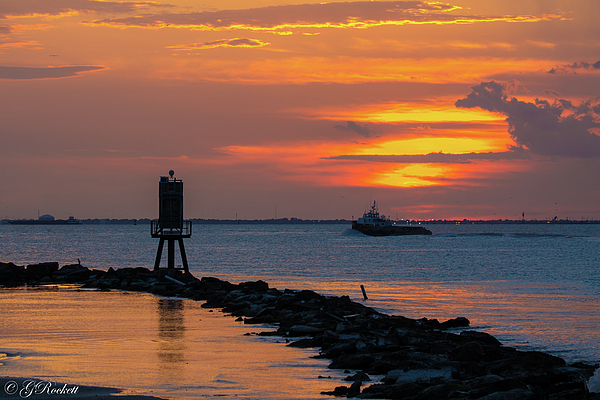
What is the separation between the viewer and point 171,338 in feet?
70.0

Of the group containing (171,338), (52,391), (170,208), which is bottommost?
(171,338)

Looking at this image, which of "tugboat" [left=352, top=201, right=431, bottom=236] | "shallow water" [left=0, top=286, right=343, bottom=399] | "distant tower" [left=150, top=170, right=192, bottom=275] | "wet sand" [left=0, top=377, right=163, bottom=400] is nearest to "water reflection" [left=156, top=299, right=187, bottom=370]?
"shallow water" [left=0, top=286, right=343, bottom=399]

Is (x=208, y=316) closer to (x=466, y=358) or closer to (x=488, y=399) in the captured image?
(x=466, y=358)

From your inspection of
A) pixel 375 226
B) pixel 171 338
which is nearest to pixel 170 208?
pixel 171 338

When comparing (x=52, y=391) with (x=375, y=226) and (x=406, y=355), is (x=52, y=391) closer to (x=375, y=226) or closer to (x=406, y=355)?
(x=406, y=355)

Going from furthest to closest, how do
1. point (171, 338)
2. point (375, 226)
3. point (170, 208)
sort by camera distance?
point (375, 226) → point (170, 208) → point (171, 338)

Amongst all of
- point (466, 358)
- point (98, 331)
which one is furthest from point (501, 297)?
point (98, 331)

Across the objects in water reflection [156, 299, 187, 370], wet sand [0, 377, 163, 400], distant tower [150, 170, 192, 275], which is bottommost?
water reflection [156, 299, 187, 370]

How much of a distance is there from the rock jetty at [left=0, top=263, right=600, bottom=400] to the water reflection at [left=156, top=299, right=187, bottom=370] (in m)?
2.41

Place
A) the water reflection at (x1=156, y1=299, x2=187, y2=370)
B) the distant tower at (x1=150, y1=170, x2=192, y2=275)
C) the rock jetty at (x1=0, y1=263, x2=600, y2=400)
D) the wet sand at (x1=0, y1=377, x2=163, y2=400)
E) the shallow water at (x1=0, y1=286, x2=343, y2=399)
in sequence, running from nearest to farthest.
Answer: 1. the wet sand at (x1=0, y1=377, x2=163, y2=400)
2. the rock jetty at (x1=0, y1=263, x2=600, y2=400)
3. the shallow water at (x1=0, y1=286, x2=343, y2=399)
4. the water reflection at (x1=156, y1=299, x2=187, y2=370)
5. the distant tower at (x1=150, y1=170, x2=192, y2=275)

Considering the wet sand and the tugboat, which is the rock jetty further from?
the tugboat

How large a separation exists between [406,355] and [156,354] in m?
7.06

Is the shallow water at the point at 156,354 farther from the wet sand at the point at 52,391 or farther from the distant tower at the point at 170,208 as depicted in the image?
the distant tower at the point at 170,208

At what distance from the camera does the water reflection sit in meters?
17.0
